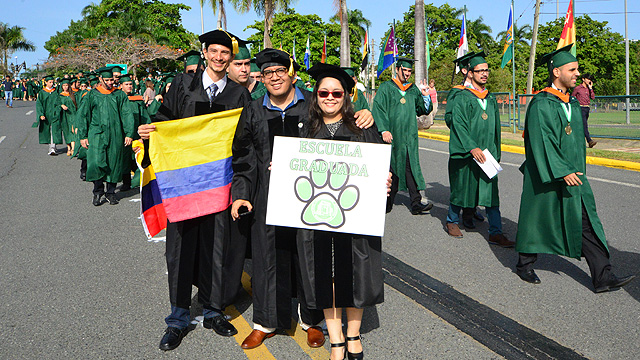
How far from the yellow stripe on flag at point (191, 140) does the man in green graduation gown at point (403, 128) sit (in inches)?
154

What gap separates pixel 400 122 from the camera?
7336 millimetres

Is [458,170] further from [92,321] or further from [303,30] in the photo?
[303,30]

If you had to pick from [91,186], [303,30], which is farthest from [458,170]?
[303,30]

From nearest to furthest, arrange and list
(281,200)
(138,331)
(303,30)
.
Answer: (281,200) → (138,331) → (303,30)

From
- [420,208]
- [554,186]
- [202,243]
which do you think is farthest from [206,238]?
[420,208]

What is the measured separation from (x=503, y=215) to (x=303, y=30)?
2247 inches

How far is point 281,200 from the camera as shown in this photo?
3.14 metres

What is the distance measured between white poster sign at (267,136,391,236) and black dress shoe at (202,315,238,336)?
1028mm

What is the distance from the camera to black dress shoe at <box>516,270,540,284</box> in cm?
467

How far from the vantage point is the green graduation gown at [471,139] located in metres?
5.90

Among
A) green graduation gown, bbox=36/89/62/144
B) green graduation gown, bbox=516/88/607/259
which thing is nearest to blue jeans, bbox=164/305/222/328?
green graduation gown, bbox=516/88/607/259

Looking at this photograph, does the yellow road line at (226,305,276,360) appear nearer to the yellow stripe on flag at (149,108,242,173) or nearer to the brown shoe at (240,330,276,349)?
the brown shoe at (240,330,276,349)

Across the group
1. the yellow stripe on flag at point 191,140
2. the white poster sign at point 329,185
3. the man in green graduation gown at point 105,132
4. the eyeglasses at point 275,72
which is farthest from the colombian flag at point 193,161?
the man in green graduation gown at point 105,132

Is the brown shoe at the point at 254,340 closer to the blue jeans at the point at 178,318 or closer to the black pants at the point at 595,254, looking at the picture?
the blue jeans at the point at 178,318
